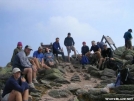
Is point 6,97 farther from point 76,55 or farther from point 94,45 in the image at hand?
point 76,55

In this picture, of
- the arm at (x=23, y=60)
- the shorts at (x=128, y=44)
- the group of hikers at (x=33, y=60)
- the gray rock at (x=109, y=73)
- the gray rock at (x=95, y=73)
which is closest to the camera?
the group of hikers at (x=33, y=60)

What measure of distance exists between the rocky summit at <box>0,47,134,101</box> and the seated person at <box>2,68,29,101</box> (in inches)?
68.4

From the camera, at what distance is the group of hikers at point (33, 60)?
11.2 meters

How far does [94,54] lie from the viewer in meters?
24.3

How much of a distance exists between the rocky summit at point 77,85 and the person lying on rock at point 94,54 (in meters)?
1.03

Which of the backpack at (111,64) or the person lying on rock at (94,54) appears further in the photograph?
the person lying on rock at (94,54)

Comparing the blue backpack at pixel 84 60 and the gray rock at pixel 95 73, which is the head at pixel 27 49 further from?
the blue backpack at pixel 84 60

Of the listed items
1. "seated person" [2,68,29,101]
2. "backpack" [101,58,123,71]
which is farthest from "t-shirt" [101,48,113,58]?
"seated person" [2,68,29,101]

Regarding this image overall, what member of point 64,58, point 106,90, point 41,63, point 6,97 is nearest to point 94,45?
point 64,58

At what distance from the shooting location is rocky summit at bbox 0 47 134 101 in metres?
13.3

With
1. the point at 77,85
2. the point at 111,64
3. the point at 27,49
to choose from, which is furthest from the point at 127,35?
the point at 27,49

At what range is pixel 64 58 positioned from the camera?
26844 millimetres

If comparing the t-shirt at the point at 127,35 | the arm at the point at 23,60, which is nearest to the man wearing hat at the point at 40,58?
the arm at the point at 23,60

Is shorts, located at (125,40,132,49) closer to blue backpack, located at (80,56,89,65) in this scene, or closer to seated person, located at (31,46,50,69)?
blue backpack, located at (80,56,89,65)
